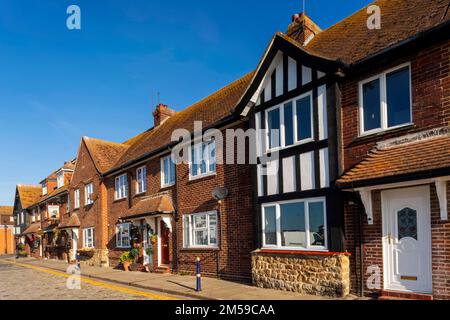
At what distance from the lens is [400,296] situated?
877cm

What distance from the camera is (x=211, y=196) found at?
15328 millimetres

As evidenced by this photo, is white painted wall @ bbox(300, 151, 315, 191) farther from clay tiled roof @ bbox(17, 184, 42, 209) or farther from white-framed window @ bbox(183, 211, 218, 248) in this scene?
clay tiled roof @ bbox(17, 184, 42, 209)

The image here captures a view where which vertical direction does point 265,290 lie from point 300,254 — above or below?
below

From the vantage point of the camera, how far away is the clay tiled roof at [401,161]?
7.91 m

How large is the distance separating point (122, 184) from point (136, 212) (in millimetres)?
4683

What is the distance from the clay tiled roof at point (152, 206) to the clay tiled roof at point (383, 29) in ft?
29.0

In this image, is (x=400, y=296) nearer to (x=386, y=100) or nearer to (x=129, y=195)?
(x=386, y=100)

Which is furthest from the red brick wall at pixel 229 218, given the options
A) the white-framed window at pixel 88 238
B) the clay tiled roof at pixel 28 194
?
the clay tiled roof at pixel 28 194

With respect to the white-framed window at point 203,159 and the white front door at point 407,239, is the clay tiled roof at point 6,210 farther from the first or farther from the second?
the white front door at point 407,239

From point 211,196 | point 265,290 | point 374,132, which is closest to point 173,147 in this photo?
point 211,196

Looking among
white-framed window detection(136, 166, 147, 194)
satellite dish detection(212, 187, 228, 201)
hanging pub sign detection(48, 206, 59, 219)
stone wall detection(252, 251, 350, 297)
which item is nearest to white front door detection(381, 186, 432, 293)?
stone wall detection(252, 251, 350, 297)

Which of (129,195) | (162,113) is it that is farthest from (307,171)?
(162,113)

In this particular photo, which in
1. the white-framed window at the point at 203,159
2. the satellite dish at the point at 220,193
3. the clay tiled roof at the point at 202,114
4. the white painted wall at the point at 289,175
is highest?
the clay tiled roof at the point at 202,114

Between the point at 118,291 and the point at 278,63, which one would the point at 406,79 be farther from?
the point at 118,291
